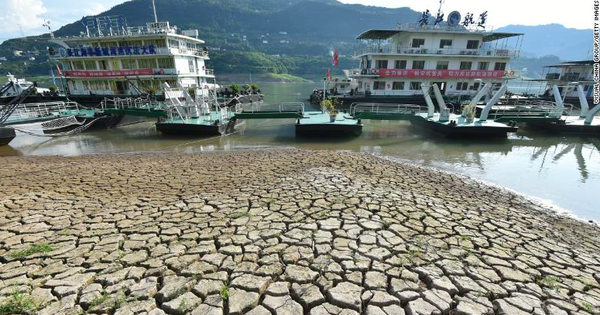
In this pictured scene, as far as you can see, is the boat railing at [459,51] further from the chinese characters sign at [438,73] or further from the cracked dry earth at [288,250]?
the cracked dry earth at [288,250]

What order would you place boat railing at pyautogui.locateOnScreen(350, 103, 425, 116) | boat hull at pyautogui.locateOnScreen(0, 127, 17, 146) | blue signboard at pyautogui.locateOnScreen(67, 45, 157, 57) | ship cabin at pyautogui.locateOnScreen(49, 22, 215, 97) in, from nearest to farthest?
boat hull at pyautogui.locateOnScreen(0, 127, 17, 146) → boat railing at pyautogui.locateOnScreen(350, 103, 425, 116) → blue signboard at pyautogui.locateOnScreen(67, 45, 157, 57) → ship cabin at pyautogui.locateOnScreen(49, 22, 215, 97)

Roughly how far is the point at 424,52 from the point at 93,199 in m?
31.7

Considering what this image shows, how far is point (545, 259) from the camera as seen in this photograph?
4766mm

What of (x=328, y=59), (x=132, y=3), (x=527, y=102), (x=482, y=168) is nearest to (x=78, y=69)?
(x=482, y=168)

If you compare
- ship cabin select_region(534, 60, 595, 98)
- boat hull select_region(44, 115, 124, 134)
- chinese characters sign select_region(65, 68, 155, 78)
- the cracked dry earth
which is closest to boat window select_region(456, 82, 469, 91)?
ship cabin select_region(534, 60, 595, 98)

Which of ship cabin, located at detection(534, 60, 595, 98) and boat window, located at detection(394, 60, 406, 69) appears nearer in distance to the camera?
boat window, located at detection(394, 60, 406, 69)

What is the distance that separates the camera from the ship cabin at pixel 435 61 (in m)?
29.6

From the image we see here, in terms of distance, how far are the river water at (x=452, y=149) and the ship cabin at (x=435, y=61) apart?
10347mm

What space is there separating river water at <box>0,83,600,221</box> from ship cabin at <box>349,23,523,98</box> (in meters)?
10.3

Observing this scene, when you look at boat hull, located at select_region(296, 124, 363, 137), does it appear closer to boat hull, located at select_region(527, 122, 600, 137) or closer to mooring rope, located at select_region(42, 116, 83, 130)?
boat hull, located at select_region(527, 122, 600, 137)

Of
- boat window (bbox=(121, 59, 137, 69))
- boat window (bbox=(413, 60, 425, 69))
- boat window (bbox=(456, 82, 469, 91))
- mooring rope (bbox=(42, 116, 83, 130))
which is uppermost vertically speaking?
boat window (bbox=(121, 59, 137, 69))

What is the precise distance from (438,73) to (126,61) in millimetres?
32972

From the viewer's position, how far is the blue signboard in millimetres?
27531

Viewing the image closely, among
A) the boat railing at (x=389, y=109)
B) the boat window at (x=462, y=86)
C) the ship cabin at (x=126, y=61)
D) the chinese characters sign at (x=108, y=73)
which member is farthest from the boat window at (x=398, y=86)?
the chinese characters sign at (x=108, y=73)
